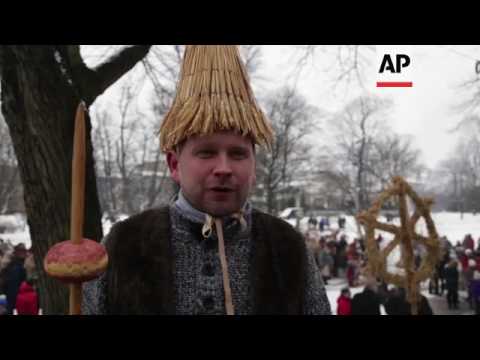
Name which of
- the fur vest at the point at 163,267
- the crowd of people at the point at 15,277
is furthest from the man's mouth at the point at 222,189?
the crowd of people at the point at 15,277

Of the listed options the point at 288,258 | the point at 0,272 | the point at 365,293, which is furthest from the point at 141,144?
the point at 288,258

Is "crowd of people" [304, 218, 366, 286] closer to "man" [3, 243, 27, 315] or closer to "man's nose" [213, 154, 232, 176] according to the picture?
"man" [3, 243, 27, 315]

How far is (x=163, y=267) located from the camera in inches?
73.8

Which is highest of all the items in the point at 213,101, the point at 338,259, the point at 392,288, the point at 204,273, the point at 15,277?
the point at 213,101

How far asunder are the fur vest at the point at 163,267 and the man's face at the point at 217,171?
226mm

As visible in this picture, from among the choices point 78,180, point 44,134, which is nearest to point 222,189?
point 78,180

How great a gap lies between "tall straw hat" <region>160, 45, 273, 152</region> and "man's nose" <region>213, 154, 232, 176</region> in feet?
0.36

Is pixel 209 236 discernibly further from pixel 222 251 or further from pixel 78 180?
pixel 78 180

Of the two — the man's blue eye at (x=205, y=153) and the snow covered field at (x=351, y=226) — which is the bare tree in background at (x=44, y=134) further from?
the snow covered field at (x=351, y=226)

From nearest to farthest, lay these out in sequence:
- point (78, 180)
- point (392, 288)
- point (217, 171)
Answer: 1. point (78, 180)
2. point (217, 171)
3. point (392, 288)

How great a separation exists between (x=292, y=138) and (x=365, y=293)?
1416cm

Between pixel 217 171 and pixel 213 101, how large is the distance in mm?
283
